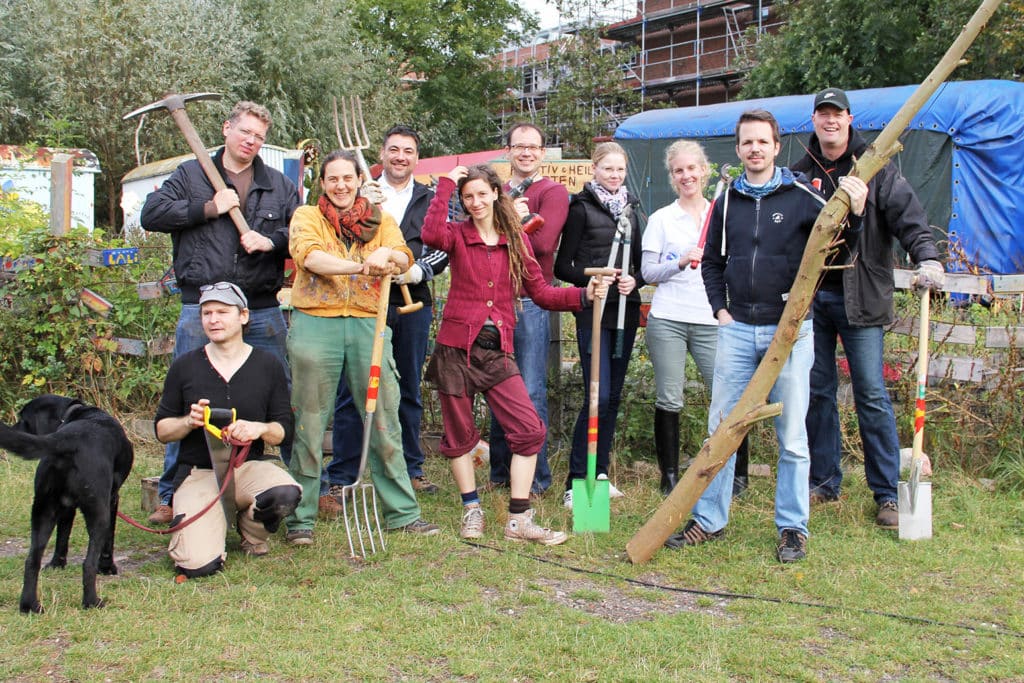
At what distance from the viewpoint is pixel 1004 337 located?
595cm

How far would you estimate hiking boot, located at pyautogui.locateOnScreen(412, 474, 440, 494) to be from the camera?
19.7 feet

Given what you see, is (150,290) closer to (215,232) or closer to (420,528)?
(215,232)

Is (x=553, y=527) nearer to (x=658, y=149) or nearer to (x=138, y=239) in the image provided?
(x=138, y=239)

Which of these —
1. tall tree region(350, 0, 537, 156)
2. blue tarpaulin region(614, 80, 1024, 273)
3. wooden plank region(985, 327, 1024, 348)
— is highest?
tall tree region(350, 0, 537, 156)

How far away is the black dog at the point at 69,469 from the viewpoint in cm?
392

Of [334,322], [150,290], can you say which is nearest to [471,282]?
[334,322]

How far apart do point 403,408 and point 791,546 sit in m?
A: 2.46

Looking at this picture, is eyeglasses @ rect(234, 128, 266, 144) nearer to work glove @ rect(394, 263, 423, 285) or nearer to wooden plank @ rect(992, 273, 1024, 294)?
work glove @ rect(394, 263, 423, 285)

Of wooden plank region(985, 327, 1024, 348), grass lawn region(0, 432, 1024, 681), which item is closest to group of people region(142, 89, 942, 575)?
grass lawn region(0, 432, 1024, 681)

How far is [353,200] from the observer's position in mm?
4973

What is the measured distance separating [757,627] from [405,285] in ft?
9.08

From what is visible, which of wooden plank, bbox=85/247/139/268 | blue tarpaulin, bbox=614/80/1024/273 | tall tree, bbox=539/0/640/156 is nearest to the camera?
wooden plank, bbox=85/247/139/268

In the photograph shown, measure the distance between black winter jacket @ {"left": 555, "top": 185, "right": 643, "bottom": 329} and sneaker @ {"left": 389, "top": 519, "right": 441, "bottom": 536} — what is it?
4.77 ft

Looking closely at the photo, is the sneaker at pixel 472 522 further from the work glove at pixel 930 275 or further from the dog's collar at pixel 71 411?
the work glove at pixel 930 275
